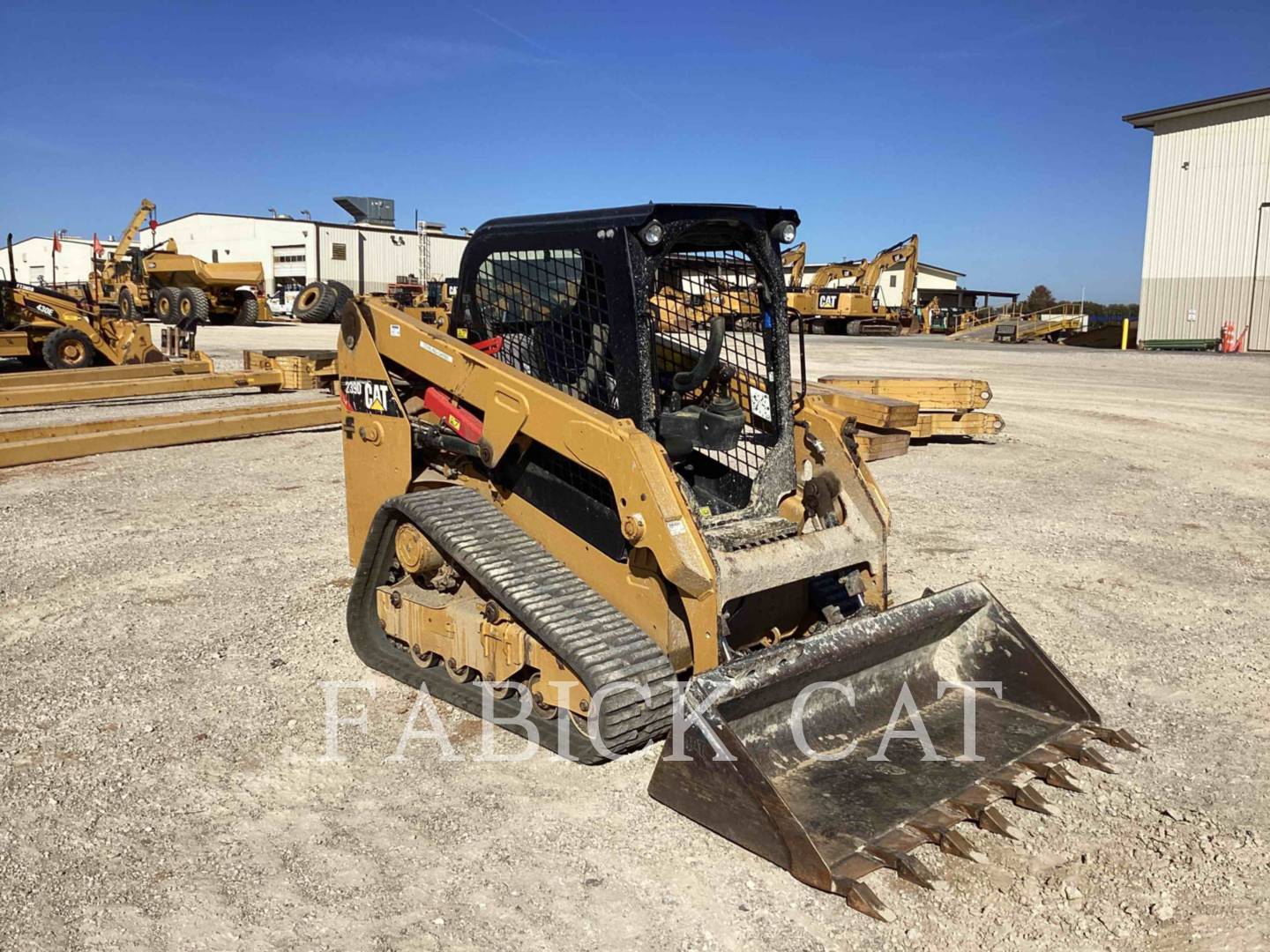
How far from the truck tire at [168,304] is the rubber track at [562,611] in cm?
2636

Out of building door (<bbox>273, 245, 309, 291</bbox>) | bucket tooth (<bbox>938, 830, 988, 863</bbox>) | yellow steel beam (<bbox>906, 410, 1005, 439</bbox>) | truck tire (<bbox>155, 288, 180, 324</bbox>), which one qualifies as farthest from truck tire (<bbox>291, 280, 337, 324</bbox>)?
bucket tooth (<bbox>938, 830, 988, 863</bbox>)

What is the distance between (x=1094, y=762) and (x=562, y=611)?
2.09 m

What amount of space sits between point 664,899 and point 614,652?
91cm

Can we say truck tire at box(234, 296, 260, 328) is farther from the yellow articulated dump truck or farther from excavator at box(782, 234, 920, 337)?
excavator at box(782, 234, 920, 337)

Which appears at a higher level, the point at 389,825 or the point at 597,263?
the point at 597,263

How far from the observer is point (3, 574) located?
625cm

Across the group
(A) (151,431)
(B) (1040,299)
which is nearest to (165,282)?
(A) (151,431)

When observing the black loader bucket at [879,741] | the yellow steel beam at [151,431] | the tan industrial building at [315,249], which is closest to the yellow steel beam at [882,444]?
the yellow steel beam at [151,431]

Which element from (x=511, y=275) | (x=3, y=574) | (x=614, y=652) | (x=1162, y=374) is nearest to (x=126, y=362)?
(x=3, y=574)

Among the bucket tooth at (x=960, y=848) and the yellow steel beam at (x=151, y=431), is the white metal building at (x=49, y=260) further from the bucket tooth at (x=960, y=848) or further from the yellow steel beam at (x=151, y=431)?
the bucket tooth at (x=960, y=848)

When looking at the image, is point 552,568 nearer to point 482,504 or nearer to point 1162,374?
point 482,504

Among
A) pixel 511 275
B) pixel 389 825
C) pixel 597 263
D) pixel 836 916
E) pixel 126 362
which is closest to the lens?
pixel 836 916

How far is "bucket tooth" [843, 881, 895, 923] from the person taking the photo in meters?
2.90

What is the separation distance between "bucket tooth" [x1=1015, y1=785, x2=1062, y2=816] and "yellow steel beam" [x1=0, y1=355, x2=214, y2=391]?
1169 centimetres
